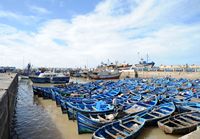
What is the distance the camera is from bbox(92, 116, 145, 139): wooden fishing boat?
1220 cm

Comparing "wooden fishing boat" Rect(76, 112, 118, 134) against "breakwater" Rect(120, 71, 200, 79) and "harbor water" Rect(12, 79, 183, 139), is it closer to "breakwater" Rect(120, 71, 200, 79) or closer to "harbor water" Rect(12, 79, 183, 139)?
"harbor water" Rect(12, 79, 183, 139)

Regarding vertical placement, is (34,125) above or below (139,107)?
below

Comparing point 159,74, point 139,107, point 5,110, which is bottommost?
point 139,107

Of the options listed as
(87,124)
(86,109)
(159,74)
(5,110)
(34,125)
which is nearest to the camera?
(5,110)

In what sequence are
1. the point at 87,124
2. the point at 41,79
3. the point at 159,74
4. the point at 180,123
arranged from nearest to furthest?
the point at 87,124
the point at 180,123
the point at 41,79
the point at 159,74

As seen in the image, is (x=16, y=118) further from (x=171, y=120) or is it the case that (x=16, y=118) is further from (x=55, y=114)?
(x=171, y=120)

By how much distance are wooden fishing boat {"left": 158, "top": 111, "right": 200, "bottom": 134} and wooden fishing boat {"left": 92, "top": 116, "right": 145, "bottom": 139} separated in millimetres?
1464

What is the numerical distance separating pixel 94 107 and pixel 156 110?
17.3ft

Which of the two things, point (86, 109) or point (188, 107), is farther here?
point (188, 107)

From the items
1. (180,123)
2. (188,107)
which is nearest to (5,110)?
(180,123)

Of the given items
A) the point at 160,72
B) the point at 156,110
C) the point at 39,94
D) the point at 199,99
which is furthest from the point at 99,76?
the point at 156,110

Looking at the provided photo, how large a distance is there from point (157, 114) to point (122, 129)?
4569mm

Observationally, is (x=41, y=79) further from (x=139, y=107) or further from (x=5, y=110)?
(x=5, y=110)

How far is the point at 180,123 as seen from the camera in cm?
1490
